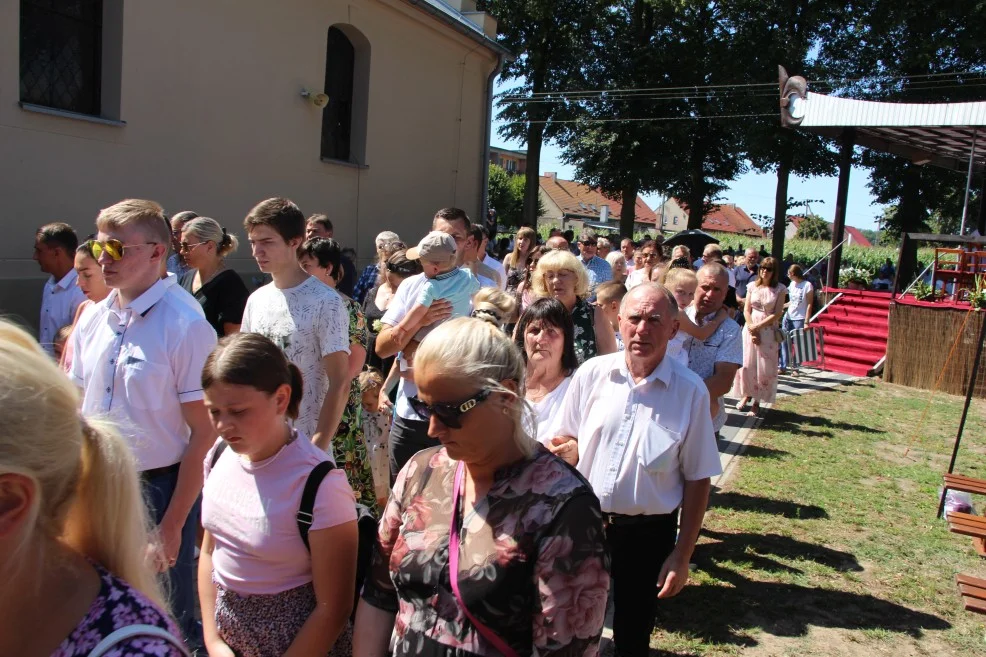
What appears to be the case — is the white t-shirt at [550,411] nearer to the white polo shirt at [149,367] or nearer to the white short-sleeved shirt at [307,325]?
the white short-sleeved shirt at [307,325]

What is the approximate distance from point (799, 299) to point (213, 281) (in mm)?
12194

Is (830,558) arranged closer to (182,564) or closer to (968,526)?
(968,526)

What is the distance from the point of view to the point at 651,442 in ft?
10.3

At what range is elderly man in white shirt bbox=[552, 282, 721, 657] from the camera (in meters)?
3.15

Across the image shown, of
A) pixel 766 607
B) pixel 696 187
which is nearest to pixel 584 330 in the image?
pixel 766 607

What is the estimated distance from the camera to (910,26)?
29422mm

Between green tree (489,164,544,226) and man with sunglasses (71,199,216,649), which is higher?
green tree (489,164,544,226)

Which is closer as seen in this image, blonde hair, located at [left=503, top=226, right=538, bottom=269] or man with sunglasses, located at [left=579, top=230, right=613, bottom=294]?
man with sunglasses, located at [left=579, top=230, right=613, bottom=294]

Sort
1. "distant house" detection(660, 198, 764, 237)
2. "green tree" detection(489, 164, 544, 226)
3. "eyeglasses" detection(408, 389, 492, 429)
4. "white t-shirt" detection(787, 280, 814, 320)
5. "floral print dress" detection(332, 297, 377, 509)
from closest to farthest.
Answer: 1. "eyeglasses" detection(408, 389, 492, 429)
2. "floral print dress" detection(332, 297, 377, 509)
3. "white t-shirt" detection(787, 280, 814, 320)
4. "green tree" detection(489, 164, 544, 226)
5. "distant house" detection(660, 198, 764, 237)

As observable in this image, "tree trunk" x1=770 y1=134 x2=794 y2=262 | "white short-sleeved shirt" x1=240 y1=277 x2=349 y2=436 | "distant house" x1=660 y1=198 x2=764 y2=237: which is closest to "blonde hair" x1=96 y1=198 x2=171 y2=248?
"white short-sleeved shirt" x1=240 y1=277 x2=349 y2=436

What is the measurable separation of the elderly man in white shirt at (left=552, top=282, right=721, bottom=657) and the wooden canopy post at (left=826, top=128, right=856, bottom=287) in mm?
15853

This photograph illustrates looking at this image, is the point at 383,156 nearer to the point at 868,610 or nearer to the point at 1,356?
the point at 868,610

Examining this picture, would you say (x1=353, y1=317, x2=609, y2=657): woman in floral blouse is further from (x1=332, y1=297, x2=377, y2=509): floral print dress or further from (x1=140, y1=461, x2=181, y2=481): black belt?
(x1=332, y1=297, x2=377, y2=509): floral print dress

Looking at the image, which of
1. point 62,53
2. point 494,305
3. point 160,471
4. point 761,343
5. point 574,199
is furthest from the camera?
point 574,199
